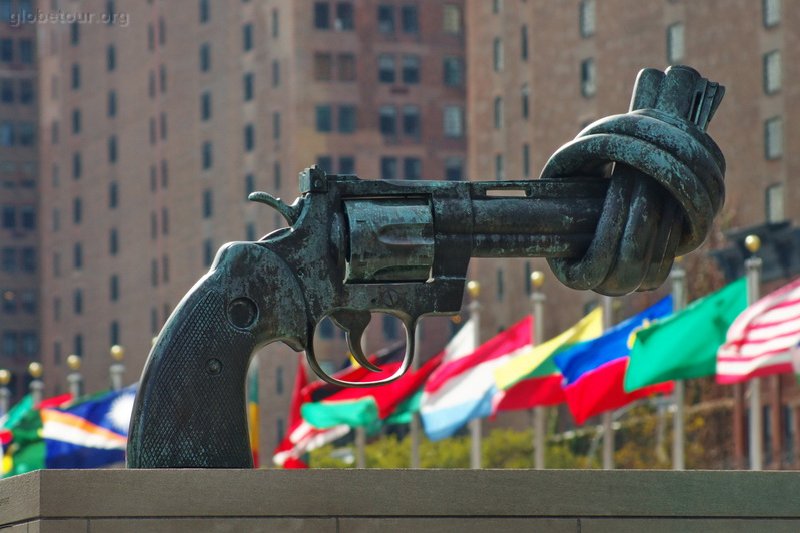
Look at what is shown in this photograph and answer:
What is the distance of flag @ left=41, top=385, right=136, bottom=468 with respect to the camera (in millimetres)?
48250

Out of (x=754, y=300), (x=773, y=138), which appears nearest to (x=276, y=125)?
(x=773, y=138)

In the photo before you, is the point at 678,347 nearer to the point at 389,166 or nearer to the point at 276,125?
the point at 276,125

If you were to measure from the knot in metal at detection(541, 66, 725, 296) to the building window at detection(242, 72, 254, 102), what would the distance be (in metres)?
110

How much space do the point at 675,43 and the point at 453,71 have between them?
35.4 m

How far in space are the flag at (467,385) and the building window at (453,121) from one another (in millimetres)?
80068

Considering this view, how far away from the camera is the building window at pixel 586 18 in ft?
319

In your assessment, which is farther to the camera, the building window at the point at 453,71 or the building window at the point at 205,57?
the building window at the point at 205,57

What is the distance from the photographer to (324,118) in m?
120

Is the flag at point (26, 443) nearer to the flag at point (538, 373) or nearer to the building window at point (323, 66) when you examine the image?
the flag at point (538, 373)

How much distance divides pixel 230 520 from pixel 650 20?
82.2 meters

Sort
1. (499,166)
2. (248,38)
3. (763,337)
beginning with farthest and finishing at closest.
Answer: (248,38)
(499,166)
(763,337)

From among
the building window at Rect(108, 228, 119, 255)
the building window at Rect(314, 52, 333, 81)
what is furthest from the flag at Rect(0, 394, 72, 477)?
the building window at Rect(108, 228, 119, 255)

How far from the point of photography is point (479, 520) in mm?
11320

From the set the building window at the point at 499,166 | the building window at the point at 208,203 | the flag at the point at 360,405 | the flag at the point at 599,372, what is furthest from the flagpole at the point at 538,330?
the building window at the point at 208,203
